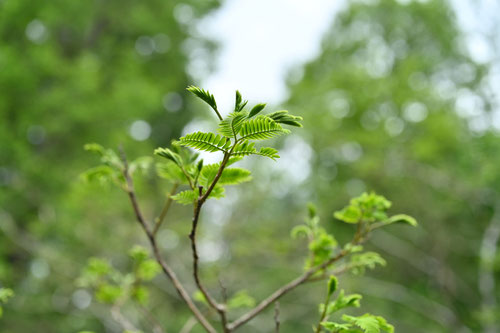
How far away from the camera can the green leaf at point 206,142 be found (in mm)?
707

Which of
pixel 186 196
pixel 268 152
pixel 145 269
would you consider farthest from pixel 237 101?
pixel 145 269

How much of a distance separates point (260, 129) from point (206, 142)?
103 mm

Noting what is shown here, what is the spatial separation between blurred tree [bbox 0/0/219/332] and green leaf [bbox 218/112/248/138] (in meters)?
4.09

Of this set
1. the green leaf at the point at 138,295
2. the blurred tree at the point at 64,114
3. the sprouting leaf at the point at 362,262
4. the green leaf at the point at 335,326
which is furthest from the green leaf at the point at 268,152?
the blurred tree at the point at 64,114

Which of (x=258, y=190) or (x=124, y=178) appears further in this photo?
(x=258, y=190)

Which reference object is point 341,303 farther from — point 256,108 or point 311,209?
point 256,108

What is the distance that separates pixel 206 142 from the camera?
0.72 meters

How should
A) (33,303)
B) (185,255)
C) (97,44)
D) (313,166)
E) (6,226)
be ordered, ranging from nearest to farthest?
(6,226) → (33,303) → (97,44) → (185,255) → (313,166)

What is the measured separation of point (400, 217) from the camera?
3.61ft

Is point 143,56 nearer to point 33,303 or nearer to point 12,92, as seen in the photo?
point 12,92

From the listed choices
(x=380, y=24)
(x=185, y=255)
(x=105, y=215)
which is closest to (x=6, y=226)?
(x=105, y=215)

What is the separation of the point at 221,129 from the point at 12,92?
16.5 feet

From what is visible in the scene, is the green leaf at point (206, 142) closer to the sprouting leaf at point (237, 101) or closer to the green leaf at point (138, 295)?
the sprouting leaf at point (237, 101)

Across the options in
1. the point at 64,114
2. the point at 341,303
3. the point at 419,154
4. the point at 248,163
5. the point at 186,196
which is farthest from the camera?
the point at 248,163
